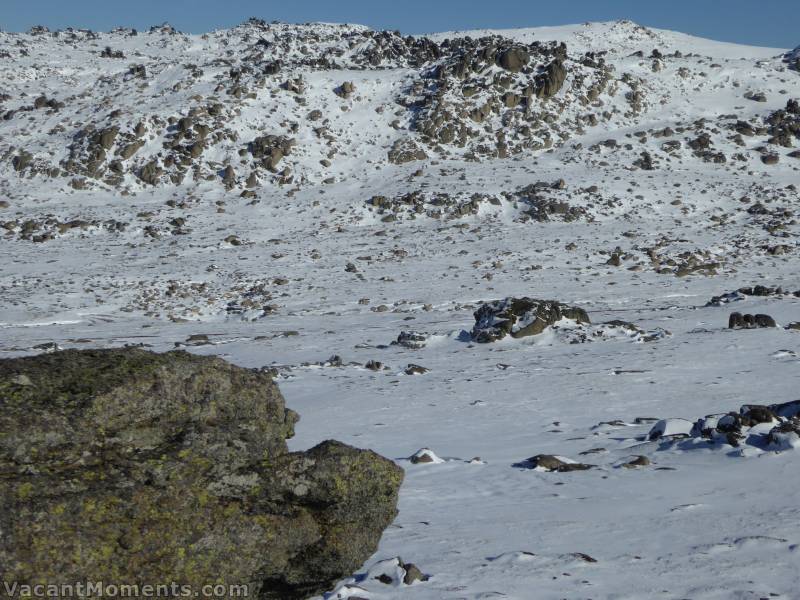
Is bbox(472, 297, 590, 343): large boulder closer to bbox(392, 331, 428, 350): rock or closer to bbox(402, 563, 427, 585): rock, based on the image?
bbox(392, 331, 428, 350): rock

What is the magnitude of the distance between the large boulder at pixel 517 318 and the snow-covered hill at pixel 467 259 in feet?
1.19

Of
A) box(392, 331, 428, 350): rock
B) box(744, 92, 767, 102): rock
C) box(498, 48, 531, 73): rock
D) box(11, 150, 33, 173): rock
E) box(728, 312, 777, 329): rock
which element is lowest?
box(392, 331, 428, 350): rock

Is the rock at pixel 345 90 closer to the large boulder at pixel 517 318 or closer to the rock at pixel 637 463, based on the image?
the large boulder at pixel 517 318

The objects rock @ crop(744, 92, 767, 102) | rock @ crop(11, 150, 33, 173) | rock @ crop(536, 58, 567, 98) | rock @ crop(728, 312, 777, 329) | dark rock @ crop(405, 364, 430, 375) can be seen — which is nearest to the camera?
dark rock @ crop(405, 364, 430, 375)

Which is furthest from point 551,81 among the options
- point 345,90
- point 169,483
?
point 169,483

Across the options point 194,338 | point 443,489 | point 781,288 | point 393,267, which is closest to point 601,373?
point 443,489

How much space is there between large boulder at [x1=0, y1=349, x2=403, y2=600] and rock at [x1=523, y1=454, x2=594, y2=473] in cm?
407

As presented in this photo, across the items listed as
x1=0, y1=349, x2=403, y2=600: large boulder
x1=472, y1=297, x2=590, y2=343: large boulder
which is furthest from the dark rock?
x1=0, y1=349, x2=403, y2=600: large boulder

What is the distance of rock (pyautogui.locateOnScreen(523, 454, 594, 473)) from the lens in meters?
9.14

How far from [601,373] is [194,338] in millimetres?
13175

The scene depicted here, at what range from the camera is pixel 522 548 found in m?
6.48

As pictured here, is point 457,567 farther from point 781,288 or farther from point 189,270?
point 189,270

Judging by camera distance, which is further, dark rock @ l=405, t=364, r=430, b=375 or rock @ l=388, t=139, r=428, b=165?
rock @ l=388, t=139, r=428, b=165

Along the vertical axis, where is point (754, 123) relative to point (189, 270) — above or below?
above
